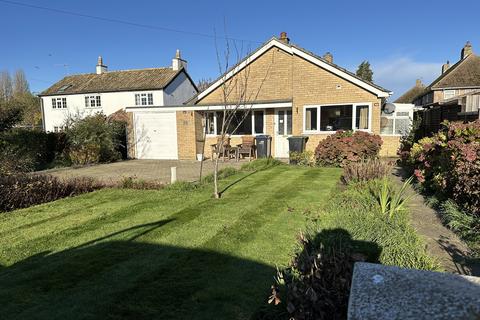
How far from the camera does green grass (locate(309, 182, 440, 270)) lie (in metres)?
3.68

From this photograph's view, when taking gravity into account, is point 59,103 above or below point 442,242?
above

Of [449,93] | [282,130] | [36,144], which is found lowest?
[36,144]

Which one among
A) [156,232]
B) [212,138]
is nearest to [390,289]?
[156,232]

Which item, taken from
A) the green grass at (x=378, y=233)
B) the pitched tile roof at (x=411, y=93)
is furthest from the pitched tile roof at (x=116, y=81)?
the pitched tile roof at (x=411, y=93)

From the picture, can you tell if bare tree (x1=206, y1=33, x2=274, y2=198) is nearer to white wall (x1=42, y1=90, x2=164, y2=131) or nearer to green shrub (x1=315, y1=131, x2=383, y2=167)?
green shrub (x1=315, y1=131, x2=383, y2=167)

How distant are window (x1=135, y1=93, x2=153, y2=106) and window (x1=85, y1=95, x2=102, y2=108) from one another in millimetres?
3862

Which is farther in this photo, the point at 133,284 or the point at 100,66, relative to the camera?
the point at 100,66

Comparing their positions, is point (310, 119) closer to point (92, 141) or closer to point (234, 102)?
point (234, 102)

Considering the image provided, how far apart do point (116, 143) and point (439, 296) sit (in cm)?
1894

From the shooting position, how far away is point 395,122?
18281mm

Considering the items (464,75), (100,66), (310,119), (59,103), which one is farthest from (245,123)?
(464,75)

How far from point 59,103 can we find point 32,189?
26695mm

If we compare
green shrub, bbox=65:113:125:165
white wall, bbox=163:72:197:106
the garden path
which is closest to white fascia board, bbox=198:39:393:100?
green shrub, bbox=65:113:125:165

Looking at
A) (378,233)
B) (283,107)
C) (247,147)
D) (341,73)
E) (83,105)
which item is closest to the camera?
(378,233)
